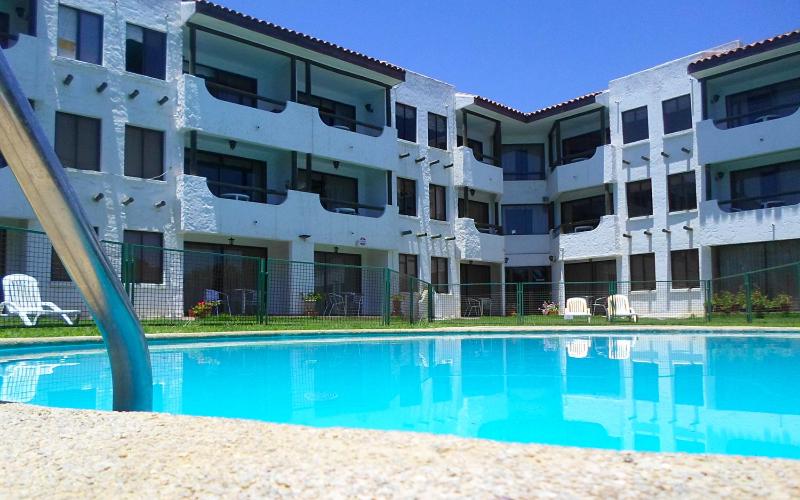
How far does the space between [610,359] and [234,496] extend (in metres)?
9.54

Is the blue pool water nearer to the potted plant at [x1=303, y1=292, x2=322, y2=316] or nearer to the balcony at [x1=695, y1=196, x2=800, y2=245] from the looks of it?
the potted plant at [x1=303, y1=292, x2=322, y2=316]

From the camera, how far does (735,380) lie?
824 centimetres

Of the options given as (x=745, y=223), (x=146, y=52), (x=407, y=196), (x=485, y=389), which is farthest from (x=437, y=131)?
(x=485, y=389)

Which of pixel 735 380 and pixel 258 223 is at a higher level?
pixel 258 223

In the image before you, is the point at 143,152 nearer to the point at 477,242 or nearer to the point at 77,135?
the point at 77,135

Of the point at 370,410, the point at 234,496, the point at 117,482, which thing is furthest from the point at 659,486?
the point at 370,410

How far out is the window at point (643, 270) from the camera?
26859mm

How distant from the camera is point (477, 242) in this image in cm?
2831

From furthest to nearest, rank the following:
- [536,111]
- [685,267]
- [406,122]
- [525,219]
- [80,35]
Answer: [525,219], [536,111], [406,122], [685,267], [80,35]

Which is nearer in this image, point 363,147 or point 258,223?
point 258,223

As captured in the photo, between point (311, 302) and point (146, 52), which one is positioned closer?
point (311, 302)

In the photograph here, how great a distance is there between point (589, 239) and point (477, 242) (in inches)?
189

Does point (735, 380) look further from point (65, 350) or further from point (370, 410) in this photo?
point (65, 350)

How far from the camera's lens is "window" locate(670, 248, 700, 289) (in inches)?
1002
